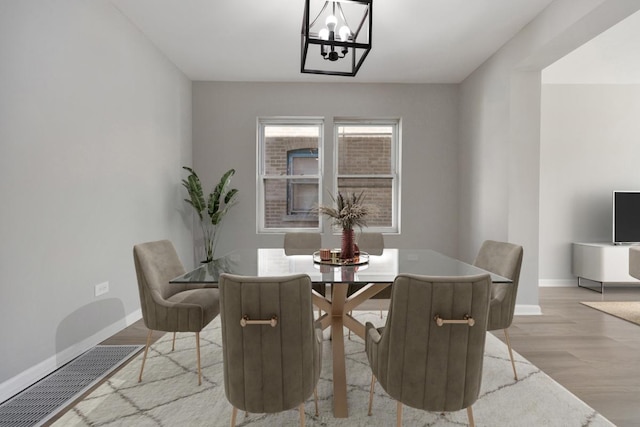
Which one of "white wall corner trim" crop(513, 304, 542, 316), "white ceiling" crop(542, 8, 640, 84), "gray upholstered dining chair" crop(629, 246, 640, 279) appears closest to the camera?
"white ceiling" crop(542, 8, 640, 84)

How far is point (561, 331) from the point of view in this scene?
3166 mm

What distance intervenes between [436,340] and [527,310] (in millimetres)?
2928

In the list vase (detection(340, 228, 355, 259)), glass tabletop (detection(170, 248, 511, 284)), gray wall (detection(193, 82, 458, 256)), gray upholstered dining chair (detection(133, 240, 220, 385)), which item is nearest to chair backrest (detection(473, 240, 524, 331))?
glass tabletop (detection(170, 248, 511, 284))

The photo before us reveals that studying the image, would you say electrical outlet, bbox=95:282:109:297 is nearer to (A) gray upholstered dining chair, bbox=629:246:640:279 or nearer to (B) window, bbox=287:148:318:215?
(B) window, bbox=287:148:318:215

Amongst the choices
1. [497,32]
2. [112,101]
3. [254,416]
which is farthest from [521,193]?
[112,101]

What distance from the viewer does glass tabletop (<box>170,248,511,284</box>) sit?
179 centimetres

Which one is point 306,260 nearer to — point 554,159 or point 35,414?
point 35,414

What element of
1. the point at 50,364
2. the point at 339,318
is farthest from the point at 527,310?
the point at 50,364

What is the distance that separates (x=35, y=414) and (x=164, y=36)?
337 cm

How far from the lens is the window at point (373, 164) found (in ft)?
16.6

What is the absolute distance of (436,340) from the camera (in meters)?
1.35

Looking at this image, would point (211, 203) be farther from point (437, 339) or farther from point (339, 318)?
point (437, 339)

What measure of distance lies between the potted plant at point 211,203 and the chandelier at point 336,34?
189 centimetres

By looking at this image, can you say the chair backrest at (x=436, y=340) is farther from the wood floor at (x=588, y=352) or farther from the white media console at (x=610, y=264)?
the white media console at (x=610, y=264)
